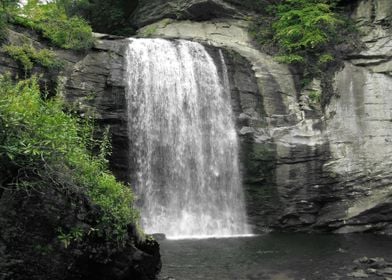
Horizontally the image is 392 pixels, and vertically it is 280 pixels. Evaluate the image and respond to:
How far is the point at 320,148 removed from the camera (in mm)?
20078

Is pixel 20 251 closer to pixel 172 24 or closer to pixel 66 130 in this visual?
pixel 66 130

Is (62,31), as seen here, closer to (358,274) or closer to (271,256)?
(271,256)

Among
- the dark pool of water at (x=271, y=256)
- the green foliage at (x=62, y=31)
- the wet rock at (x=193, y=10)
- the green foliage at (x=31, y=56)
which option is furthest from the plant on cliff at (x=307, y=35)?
the green foliage at (x=31, y=56)

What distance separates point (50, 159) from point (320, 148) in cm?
1488

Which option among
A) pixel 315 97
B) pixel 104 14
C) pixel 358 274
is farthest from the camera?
pixel 104 14

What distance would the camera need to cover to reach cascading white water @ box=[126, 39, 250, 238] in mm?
18719

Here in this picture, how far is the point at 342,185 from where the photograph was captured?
19516mm

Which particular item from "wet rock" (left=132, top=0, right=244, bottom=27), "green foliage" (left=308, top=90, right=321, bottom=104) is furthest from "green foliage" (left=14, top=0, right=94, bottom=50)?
"green foliage" (left=308, top=90, right=321, bottom=104)

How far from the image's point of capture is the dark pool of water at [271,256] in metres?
11.3

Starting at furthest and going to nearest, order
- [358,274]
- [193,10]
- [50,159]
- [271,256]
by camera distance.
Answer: [193,10] < [271,256] < [358,274] < [50,159]

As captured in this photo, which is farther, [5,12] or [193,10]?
[193,10]

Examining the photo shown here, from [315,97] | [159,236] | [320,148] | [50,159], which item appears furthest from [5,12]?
[320,148]

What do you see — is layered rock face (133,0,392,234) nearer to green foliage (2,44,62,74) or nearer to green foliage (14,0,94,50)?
green foliage (14,0,94,50)

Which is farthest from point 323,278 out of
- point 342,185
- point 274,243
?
point 342,185
